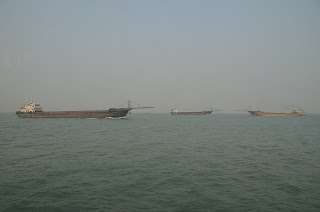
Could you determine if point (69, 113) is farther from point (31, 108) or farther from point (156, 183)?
Result: point (156, 183)

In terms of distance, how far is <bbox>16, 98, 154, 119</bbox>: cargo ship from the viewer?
272ft

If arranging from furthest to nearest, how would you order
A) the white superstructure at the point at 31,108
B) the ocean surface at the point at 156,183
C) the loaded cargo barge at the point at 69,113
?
the white superstructure at the point at 31,108
the loaded cargo barge at the point at 69,113
the ocean surface at the point at 156,183

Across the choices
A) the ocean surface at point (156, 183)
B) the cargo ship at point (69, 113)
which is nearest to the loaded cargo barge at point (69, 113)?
the cargo ship at point (69, 113)

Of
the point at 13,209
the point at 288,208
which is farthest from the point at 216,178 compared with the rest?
the point at 13,209

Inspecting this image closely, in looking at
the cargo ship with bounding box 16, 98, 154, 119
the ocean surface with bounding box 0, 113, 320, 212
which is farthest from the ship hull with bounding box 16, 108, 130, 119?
the ocean surface with bounding box 0, 113, 320, 212

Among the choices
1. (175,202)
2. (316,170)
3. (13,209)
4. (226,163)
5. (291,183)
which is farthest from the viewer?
(226,163)

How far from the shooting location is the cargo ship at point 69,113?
82981mm

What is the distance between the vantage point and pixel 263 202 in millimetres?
9047

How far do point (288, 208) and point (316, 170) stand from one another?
807 cm

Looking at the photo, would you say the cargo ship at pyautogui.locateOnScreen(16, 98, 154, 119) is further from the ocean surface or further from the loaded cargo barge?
the ocean surface

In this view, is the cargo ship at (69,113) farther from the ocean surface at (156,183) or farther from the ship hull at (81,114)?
the ocean surface at (156,183)

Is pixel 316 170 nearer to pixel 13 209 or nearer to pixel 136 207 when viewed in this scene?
pixel 136 207

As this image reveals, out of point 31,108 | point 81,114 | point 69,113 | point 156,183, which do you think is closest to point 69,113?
point 69,113

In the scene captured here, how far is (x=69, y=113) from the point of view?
90438 mm
